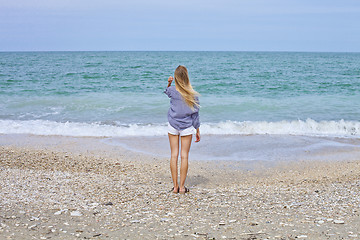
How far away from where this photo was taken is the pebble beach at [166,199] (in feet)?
14.1

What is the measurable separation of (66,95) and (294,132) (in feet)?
41.7

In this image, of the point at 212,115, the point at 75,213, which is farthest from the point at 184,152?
the point at 212,115

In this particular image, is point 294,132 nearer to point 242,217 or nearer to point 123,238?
point 242,217

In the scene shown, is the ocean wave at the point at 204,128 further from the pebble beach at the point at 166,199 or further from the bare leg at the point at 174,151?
the bare leg at the point at 174,151

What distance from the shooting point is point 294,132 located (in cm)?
1186

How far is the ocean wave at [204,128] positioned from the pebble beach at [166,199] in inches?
116

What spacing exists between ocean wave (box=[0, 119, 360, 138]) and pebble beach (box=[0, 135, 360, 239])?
2.94 m

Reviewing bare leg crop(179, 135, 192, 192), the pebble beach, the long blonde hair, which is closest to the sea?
the pebble beach

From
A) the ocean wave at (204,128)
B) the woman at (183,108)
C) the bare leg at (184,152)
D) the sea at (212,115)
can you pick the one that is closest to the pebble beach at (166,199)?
the bare leg at (184,152)

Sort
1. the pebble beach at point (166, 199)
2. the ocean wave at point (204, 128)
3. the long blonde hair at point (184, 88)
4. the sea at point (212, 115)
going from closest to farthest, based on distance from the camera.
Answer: the pebble beach at point (166, 199) → the long blonde hair at point (184, 88) → the sea at point (212, 115) → the ocean wave at point (204, 128)

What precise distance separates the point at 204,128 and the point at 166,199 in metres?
6.73

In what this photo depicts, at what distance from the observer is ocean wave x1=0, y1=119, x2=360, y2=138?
1152 centimetres

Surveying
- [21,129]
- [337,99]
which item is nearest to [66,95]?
[21,129]

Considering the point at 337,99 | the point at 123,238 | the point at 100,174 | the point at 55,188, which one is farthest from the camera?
the point at 337,99
